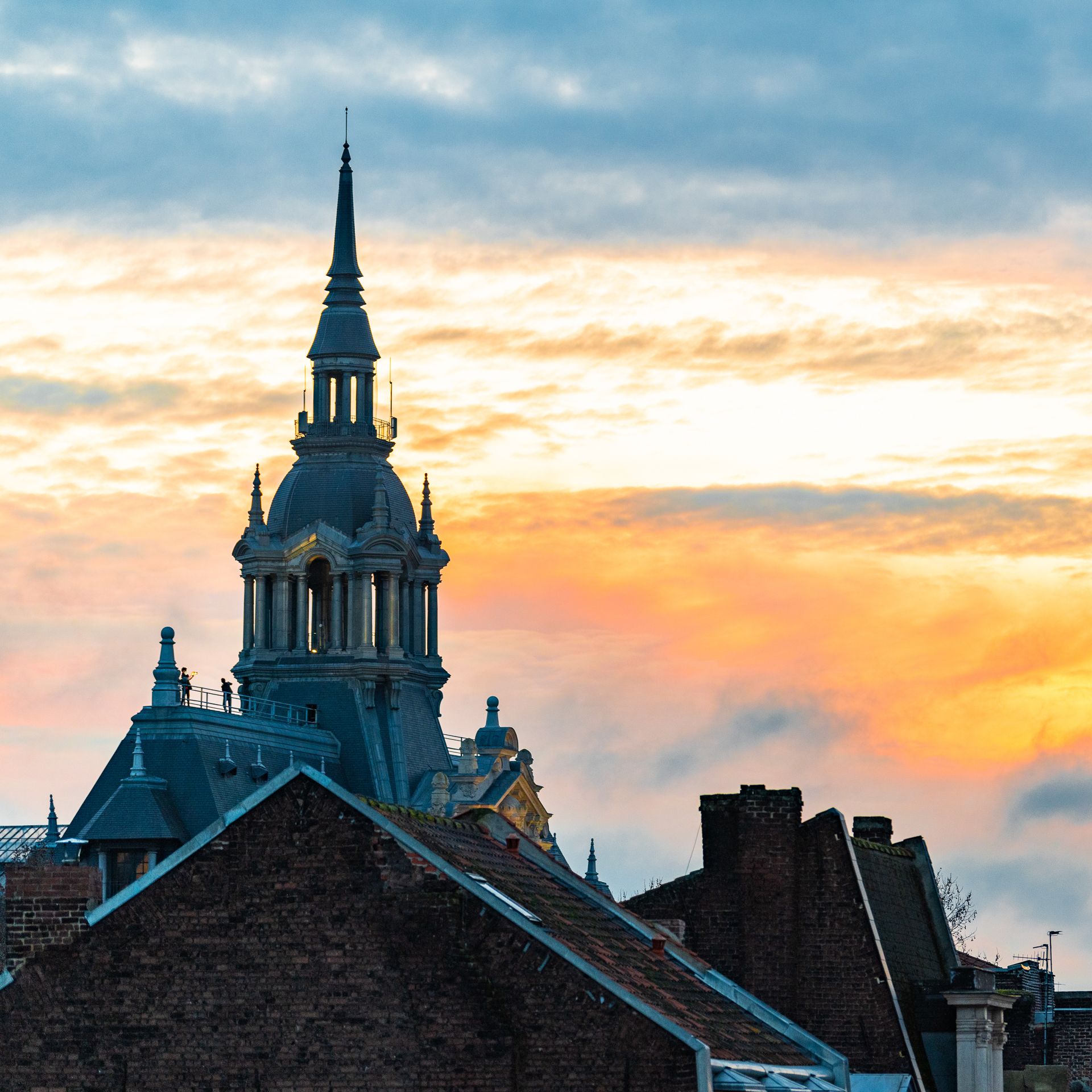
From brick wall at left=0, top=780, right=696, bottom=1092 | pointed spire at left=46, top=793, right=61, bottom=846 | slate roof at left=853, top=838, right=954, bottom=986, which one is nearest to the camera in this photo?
brick wall at left=0, top=780, right=696, bottom=1092

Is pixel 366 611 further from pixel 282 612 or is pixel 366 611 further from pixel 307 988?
pixel 307 988

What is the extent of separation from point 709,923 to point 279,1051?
11745 millimetres

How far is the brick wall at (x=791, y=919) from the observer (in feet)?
161

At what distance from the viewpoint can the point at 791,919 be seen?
50.2 metres

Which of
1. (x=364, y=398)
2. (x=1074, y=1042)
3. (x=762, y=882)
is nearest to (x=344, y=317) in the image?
(x=364, y=398)

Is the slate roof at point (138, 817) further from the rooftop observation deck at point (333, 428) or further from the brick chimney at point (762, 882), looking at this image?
the brick chimney at point (762, 882)

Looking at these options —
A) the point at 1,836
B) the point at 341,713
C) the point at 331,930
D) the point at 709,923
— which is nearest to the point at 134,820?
the point at 1,836

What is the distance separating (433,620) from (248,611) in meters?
9.98

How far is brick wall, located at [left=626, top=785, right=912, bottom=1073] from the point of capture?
49.2 meters

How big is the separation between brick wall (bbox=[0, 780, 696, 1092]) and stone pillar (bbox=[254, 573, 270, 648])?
422 ft

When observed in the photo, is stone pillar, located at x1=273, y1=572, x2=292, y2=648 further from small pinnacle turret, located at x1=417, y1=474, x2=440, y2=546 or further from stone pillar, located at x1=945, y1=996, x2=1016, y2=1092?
stone pillar, located at x1=945, y1=996, x2=1016, y2=1092

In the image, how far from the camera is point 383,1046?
40.2 meters

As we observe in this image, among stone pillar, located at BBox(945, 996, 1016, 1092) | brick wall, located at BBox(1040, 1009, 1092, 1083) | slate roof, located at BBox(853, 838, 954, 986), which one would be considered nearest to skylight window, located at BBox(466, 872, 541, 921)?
stone pillar, located at BBox(945, 996, 1016, 1092)

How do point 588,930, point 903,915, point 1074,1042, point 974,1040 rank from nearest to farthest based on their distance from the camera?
point 588,930
point 974,1040
point 903,915
point 1074,1042
